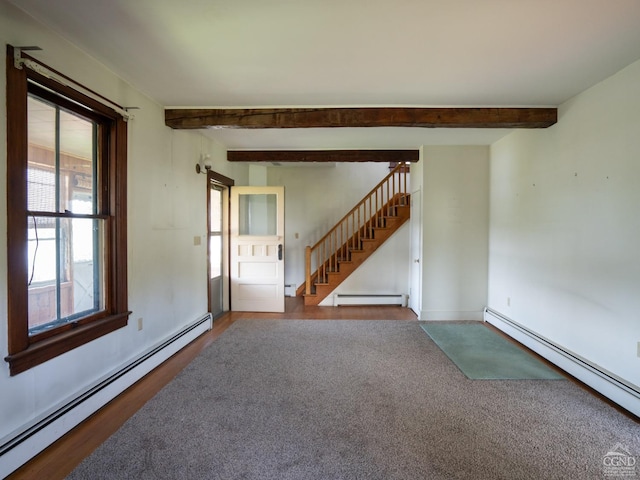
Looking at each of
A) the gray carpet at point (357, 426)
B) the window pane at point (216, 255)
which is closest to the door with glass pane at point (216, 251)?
the window pane at point (216, 255)

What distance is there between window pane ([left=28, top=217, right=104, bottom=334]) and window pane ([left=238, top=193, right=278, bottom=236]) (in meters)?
2.64

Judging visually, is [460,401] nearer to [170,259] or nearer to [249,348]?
[249,348]

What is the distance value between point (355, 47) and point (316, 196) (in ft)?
14.6

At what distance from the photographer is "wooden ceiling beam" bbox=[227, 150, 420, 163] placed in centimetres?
483

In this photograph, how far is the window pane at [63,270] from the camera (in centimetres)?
194

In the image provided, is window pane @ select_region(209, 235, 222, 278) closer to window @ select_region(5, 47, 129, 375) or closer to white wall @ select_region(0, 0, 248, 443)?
white wall @ select_region(0, 0, 248, 443)

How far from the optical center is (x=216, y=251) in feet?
15.5

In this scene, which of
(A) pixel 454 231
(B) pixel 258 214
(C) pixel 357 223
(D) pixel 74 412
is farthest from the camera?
(C) pixel 357 223

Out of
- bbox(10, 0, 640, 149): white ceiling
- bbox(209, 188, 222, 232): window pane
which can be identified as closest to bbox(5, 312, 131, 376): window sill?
bbox(10, 0, 640, 149): white ceiling

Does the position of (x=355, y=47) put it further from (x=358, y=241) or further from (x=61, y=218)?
(x=358, y=241)

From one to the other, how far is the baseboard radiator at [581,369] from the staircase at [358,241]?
2.35 m

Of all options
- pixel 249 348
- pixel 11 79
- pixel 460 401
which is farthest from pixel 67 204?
pixel 460 401

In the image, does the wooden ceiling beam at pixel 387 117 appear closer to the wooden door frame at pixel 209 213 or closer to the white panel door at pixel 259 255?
the wooden door frame at pixel 209 213

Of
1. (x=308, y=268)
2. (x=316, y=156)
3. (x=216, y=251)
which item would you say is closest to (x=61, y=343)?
(x=216, y=251)
